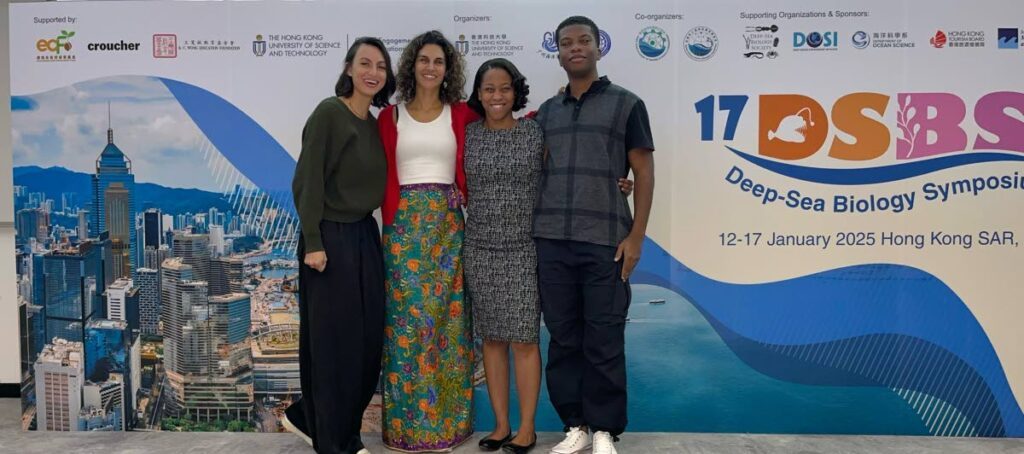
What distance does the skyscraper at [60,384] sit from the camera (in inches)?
131

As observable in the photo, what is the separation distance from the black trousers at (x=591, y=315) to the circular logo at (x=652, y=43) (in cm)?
95

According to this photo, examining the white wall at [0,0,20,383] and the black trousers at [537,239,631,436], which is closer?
the black trousers at [537,239,631,436]

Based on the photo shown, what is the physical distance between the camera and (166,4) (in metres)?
3.26

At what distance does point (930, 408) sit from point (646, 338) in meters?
1.30

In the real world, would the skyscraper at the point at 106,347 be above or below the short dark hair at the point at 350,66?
below

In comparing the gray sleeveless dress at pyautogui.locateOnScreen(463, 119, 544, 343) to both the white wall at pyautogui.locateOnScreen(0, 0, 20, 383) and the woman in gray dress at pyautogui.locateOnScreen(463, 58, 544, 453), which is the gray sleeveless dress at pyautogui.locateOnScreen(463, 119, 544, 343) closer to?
the woman in gray dress at pyautogui.locateOnScreen(463, 58, 544, 453)

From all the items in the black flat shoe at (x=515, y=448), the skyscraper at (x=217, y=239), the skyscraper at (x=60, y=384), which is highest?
the skyscraper at (x=217, y=239)

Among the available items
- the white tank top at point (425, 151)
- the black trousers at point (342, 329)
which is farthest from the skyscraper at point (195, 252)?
the white tank top at point (425, 151)

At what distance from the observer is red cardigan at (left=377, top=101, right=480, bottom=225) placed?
286 cm

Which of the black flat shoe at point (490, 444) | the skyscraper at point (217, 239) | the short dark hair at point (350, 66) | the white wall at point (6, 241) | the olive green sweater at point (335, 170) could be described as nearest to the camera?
the olive green sweater at point (335, 170)

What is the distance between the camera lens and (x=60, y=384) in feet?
10.9

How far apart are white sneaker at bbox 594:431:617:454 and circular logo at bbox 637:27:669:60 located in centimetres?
162

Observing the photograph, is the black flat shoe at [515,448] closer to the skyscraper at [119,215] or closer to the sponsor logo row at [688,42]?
the sponsor logo row at [688,42]

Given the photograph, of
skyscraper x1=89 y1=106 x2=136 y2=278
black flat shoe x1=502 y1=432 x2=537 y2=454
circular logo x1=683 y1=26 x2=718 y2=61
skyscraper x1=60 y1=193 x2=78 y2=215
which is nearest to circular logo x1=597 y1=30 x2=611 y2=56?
circular logo x1=683 y1=26 x2=718 y2=61
